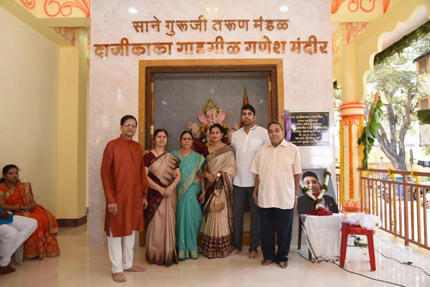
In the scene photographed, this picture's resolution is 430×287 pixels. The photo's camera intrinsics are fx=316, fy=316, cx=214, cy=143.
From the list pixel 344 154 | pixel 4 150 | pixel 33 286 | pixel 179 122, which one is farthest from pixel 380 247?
pixel 4 150

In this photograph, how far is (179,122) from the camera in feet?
18.1

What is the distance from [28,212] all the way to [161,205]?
1.63 metres

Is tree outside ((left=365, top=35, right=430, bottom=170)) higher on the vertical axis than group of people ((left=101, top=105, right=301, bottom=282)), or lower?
higher

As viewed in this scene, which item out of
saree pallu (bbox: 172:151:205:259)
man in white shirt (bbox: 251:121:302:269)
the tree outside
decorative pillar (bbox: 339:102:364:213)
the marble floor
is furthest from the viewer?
the tree outside

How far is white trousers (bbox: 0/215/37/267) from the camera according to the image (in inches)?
125

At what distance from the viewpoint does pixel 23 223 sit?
3377 mm

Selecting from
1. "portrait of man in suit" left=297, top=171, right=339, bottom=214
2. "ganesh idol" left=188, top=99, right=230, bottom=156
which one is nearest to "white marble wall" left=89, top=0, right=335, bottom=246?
"portrait of man in suit" left=297, top=171, right=339, bottom=214

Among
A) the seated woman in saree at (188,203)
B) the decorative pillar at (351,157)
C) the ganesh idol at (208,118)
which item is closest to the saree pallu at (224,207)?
the seated woman in saree at (188,203)

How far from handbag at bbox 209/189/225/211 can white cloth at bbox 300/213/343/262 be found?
0.95 metres

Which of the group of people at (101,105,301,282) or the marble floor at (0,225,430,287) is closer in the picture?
the marble floor at (0,225,430,287)

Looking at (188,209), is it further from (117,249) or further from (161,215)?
(117,249)

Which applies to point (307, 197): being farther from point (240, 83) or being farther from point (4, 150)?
point (4, 150)

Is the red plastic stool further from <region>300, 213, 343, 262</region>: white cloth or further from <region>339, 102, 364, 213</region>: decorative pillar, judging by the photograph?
<region>339, 102, 364, 213</region>: decorative pillar

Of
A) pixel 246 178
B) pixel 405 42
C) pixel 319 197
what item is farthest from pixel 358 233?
pixel 405 42
